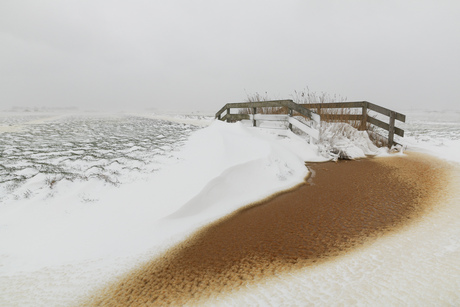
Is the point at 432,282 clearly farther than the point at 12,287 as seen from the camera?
No

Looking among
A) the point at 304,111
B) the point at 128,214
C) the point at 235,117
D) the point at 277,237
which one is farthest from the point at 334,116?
the point at 128,214

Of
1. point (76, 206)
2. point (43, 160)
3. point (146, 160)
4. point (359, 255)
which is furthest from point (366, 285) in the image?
point (43, 160)

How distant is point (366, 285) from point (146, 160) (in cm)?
393

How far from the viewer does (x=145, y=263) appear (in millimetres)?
2049

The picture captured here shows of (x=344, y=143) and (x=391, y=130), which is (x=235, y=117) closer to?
(x=344, y=143)

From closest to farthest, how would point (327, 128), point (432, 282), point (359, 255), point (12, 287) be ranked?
point (432, 282), point (12, 287), point (359, 255), point (327, 128)

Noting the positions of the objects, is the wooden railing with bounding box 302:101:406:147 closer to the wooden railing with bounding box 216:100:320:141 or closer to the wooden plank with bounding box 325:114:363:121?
the wooden plank with bounding box 325:114:363:121

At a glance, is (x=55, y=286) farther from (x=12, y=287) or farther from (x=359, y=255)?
(x=359, y=255)

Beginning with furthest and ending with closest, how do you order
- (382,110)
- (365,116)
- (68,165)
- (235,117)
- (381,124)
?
1. (235,117)
2. (365,116)
3. (381,124)
4. (382,110)
5. (68,165)

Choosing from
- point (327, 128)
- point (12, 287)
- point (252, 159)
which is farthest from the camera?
point (327, 128)

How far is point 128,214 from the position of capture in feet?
9.00

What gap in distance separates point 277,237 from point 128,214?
1.72 meters

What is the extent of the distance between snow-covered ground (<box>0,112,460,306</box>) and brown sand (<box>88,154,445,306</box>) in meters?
0.17

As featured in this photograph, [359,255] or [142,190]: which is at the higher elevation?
[142,190]
